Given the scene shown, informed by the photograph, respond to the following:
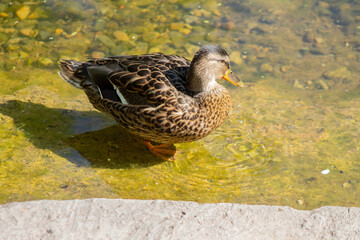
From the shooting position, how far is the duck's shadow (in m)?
4.51

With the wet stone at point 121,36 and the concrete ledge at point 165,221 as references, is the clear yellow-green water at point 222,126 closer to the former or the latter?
the wet stone at point 121,36

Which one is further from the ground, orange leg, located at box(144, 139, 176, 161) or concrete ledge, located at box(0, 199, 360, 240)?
concrete ledge, located at box(0, 199, 360, 240)

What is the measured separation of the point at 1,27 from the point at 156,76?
4.13 m

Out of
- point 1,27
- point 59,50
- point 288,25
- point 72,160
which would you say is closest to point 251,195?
point 72,160

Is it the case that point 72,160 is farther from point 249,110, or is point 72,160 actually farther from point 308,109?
point 308,109

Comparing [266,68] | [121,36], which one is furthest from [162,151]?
[121,36]

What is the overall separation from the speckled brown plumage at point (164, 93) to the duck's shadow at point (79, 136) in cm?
36

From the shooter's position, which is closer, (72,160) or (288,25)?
(72,160)

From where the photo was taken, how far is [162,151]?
185 inches

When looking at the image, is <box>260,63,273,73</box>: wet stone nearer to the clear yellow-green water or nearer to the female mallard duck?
the clear yellow-green water

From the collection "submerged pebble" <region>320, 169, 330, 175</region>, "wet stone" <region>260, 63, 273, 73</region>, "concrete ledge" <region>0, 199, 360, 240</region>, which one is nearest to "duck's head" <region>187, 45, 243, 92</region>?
"concrete ledge" <region>0, 199, 360, 240</region>

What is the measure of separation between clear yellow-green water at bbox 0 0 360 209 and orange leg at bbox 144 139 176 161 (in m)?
0.09

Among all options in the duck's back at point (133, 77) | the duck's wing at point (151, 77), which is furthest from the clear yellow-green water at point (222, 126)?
the duck's wing at point (151, 77)

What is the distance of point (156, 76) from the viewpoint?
426cm
